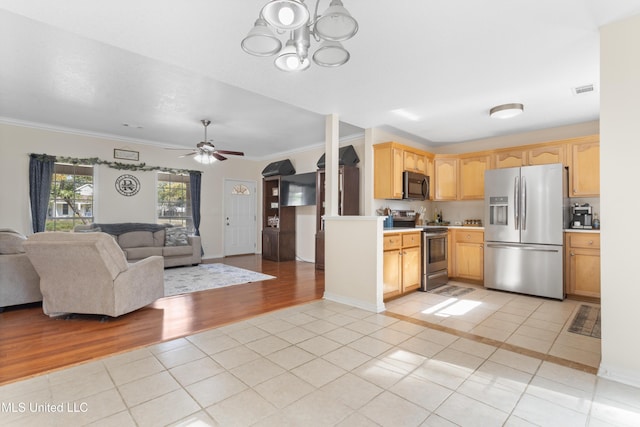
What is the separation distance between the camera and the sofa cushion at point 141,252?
19.1 ft

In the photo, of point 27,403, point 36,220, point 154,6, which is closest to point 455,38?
point 154,6

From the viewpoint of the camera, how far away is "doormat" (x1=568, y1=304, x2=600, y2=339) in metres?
3.06

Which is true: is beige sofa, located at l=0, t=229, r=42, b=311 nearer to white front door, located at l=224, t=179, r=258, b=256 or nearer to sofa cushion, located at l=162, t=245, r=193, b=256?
sofa cushion, located at l=162, t=245, r=193, b=256

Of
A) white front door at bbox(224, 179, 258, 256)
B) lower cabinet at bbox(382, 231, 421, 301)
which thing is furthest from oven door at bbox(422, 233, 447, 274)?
white front door at bbox(224, 179, 258, 256)

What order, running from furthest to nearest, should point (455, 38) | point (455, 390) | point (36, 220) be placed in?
point (36, 220), point (455, 38), point (455, 390)

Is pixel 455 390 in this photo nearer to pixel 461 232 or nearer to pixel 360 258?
pixel 360 258

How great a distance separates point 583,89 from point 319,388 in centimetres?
411

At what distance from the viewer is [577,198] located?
189 inches

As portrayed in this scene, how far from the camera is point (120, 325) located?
3.16 metres

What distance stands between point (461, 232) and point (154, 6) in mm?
5063

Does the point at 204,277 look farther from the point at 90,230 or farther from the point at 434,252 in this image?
the point at 434,252

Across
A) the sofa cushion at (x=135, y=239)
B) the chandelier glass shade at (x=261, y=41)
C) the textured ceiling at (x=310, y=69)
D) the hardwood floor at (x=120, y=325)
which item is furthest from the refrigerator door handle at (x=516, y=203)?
the sofa cushion at (x=135, y=239)

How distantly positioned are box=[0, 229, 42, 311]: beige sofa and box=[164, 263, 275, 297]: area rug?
1.47m

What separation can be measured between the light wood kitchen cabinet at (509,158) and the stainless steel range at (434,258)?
143 centimetres
